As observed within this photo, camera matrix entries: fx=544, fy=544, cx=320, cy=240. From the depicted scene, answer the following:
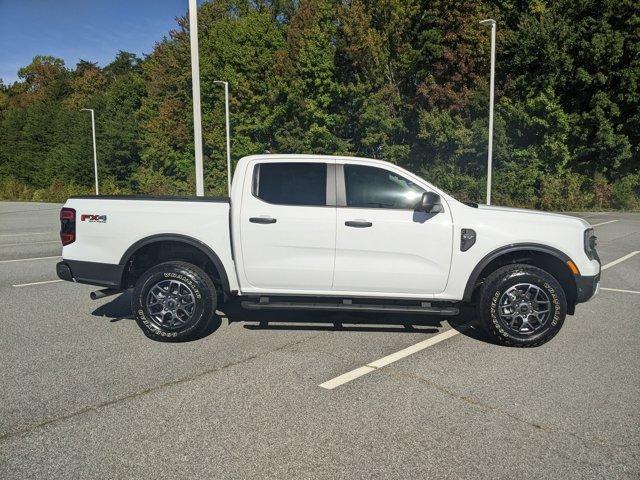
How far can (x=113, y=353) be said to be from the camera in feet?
17.2

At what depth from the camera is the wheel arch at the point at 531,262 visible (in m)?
5.38

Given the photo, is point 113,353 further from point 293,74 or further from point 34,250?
point 293,74

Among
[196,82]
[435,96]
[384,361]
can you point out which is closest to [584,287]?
[384,361]

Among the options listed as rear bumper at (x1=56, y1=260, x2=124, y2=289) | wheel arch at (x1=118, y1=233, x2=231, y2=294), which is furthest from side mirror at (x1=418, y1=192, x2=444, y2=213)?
rear bumper at (x1=56, y1=260, x2=124, y2=289)

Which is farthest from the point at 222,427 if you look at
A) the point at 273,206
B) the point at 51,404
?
the point at 273,206

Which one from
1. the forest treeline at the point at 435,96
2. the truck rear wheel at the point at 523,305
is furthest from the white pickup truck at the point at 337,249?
the forest treeline at the point at 435,96

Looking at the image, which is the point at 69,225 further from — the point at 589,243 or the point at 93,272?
the point at 589,243

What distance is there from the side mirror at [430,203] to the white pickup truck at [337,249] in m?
0.02

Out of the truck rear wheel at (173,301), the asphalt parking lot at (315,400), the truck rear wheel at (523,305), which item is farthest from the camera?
the truck rear wheel at (173,301)

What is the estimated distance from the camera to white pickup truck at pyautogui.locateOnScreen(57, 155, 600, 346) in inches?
211

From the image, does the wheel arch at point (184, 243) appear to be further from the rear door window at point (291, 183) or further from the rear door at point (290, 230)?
the rear door window at point (291, 183)

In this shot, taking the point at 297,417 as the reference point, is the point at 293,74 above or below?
above

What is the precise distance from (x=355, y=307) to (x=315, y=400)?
4.87 ft

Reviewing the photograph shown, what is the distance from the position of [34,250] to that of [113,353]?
364 inches
